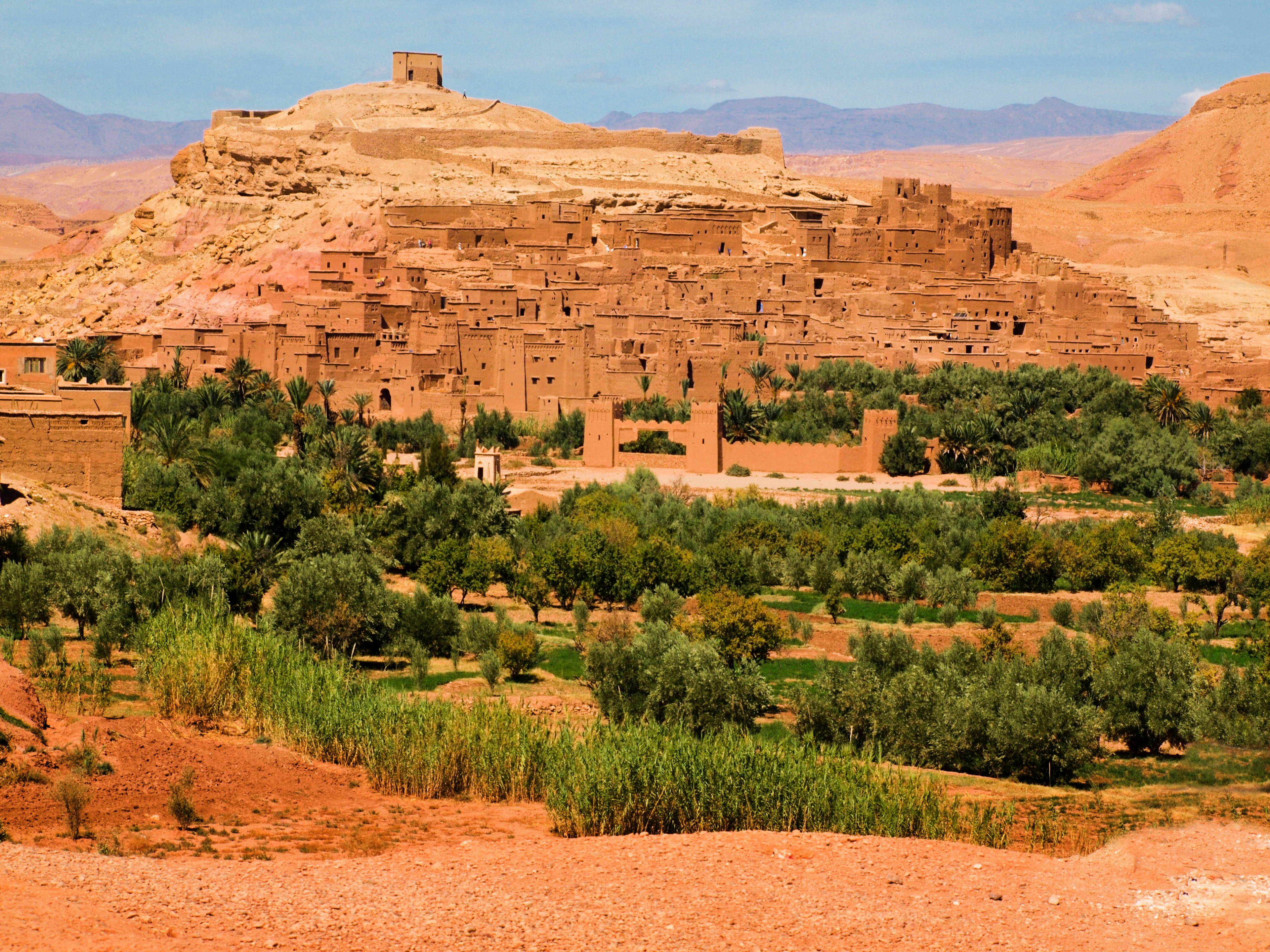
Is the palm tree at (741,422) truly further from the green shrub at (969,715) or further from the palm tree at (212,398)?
the green shrub at (969,715)

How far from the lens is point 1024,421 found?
43312 mm

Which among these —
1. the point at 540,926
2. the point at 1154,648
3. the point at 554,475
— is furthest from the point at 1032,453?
the point at 540,926

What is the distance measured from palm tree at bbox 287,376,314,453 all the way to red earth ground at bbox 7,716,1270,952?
88.9 feet

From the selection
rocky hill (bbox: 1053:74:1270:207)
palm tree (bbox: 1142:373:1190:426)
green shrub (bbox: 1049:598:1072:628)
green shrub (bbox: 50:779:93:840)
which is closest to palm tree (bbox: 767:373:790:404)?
palm tree (bbox: 1142:373:1190:426)

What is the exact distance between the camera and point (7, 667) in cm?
1416

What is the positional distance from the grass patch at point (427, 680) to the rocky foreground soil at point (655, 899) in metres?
7.45

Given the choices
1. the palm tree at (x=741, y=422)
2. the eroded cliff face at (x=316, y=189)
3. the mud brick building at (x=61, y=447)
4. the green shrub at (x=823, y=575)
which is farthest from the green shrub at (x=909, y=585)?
the eroded cliff face at (x=316, y=189)

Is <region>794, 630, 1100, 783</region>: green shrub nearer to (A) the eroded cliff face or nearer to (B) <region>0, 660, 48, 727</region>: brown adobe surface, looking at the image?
(B) <region>0, 660, 48, 727</region>: brown adobe surface

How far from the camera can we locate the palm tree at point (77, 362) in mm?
44781

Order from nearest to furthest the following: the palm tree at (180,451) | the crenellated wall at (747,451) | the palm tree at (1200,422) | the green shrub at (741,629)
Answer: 1. the green shrub at (741,629)
2. the palm tree at (180,451)
3. the crenellated wall at (747,451)
4. the palm tree at (1200,422)

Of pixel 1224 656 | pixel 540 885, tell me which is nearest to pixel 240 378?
pixel 1224 656

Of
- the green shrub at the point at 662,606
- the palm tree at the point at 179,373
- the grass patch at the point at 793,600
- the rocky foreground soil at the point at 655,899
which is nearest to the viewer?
the rocky foreground soil at the point at 655,899

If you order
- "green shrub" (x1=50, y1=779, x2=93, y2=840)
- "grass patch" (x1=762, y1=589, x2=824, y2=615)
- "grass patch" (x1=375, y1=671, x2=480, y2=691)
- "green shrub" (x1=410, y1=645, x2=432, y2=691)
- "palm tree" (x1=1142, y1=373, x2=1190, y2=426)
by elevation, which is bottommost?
"grass patch" (x1=762, y1=589, x2=824, y2=615)

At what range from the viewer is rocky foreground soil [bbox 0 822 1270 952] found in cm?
919
